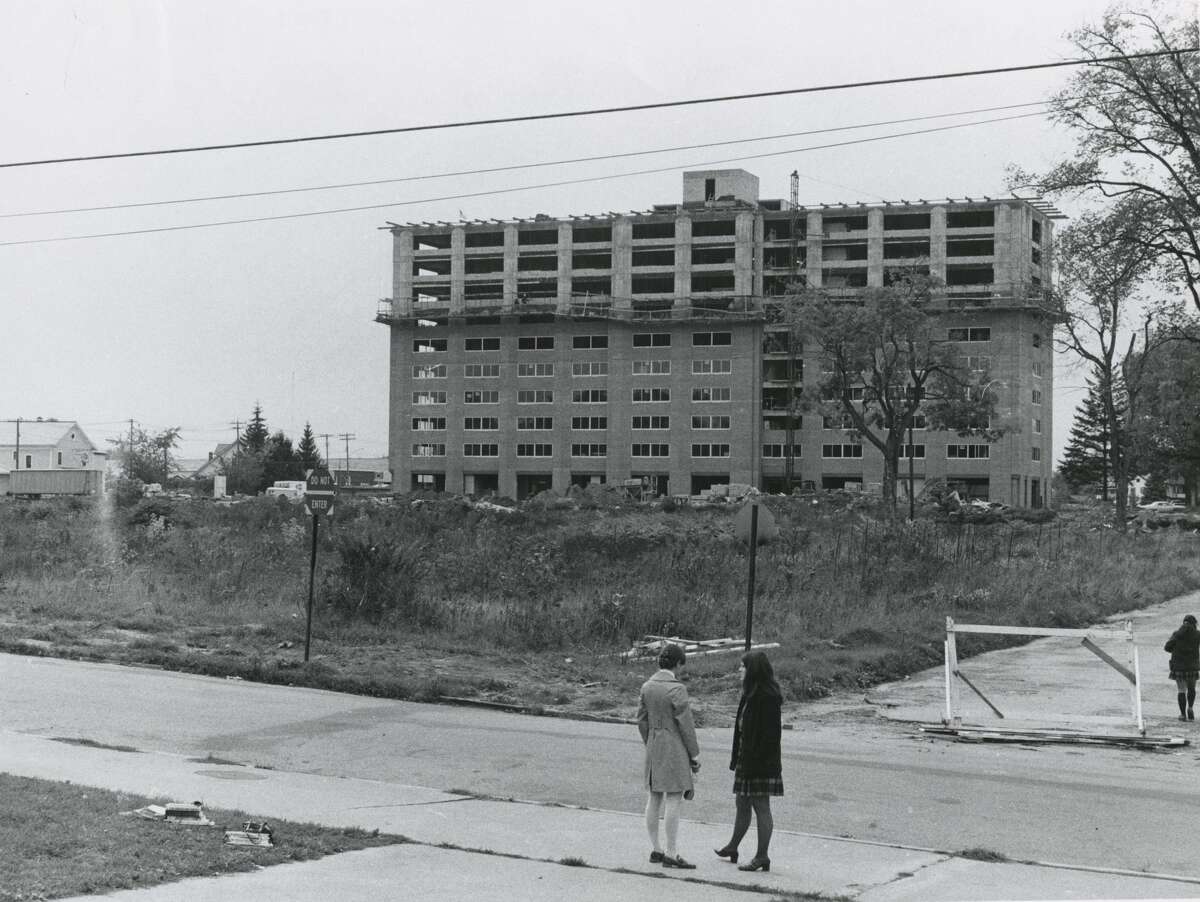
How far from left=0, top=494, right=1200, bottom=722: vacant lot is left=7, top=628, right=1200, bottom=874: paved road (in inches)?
74.0

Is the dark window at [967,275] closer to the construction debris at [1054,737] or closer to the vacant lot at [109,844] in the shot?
the construction debris at [1054,737]

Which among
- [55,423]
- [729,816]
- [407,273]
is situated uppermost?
[407,273]

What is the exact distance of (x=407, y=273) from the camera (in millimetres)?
119250

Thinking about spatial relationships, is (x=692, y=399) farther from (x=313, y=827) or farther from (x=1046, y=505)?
(x=313, y=827)

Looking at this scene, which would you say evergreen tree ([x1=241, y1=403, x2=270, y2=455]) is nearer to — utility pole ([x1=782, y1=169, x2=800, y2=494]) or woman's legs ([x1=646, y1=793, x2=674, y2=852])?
utility pole ([x1=782, y1=169, x2=800, y2=494])

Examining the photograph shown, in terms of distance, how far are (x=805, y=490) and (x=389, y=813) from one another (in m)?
94.0

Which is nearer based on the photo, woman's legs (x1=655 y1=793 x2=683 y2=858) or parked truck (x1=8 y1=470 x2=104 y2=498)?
woman's legs (x1=655 y1=793 x2=683 y2=858)

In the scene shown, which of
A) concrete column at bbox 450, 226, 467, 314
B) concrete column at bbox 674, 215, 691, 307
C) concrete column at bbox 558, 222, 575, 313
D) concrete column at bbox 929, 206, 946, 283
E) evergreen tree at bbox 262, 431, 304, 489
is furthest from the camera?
evergreen tree at bbox 262, 431, 304, 489

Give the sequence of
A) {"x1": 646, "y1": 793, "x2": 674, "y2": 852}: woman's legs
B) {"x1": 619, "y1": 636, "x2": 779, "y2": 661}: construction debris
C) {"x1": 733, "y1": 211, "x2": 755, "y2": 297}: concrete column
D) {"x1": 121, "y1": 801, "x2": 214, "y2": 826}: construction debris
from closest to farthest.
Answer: {"x1": 646, "y1": 793, "x2": 674, "y2": 852}: woman's legs, {"x1": 121, "y1": 801, "x2": 214, "y2": 826}: construction debris, {"x1": 619, "y1": 636, "x2": 779, "y2": 661}: construction debris, {"x1": 733, "y1": 211, "x2": 755, "y2": 297}: concrete column

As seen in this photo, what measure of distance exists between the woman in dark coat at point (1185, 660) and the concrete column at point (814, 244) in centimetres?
9275

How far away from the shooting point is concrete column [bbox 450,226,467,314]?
116 metres

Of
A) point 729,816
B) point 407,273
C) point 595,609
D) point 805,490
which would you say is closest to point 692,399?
point 805,490

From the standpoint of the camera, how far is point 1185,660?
17766 millimetres

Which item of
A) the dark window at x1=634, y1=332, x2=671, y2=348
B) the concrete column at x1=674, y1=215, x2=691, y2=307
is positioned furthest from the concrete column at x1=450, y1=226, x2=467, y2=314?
the concrete column at x1=674, y1=215, x2=691, y2=307
